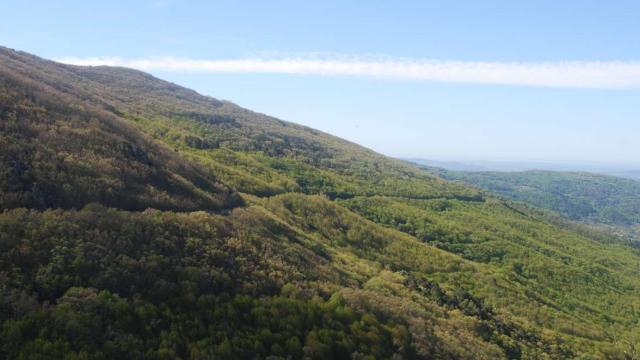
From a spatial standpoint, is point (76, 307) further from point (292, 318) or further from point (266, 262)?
point (266, 262)

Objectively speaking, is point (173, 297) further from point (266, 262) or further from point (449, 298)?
point (449, 298)

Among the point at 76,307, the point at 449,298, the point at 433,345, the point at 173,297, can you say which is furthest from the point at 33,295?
the point at 449,298

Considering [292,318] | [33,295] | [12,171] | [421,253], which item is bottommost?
[421,253]

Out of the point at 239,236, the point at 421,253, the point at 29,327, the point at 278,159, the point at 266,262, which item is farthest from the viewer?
the point at 278,159

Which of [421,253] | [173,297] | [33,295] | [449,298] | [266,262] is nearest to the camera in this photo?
[33,295]

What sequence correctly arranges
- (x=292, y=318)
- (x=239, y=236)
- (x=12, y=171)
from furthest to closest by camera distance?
1. (x=239, y=236)
2. (x=12, y=171)
3. (x=292, y=318)

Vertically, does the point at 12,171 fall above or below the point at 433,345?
above

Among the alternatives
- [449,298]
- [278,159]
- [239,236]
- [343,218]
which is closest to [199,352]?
[239,236]

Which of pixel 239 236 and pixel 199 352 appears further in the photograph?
pixel 239 236

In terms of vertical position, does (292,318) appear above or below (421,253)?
above
